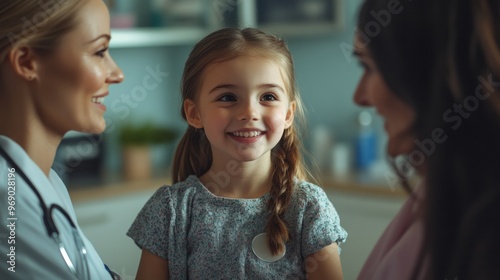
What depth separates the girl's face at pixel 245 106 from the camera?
77 centimetres

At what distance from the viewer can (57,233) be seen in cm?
65

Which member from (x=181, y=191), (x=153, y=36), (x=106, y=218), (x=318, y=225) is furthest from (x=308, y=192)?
(x=153, y=36)

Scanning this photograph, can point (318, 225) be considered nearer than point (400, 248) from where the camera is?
No

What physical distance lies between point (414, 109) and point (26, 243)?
0.37m

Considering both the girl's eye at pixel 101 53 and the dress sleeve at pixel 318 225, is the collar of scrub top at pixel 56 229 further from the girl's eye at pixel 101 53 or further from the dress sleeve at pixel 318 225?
the dress sleeve at pixel 318 225

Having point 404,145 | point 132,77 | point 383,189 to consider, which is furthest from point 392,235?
point 132,77

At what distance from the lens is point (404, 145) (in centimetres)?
55

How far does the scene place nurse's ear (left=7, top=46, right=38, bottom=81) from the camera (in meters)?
0.67

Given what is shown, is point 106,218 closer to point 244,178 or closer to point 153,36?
point 153,36

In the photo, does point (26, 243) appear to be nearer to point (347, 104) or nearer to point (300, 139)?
point (300, 139)

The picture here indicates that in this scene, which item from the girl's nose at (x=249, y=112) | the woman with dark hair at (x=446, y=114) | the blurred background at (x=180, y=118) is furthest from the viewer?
the blurred background at (x=180, y=118)

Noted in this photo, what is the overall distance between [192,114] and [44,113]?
0.69 feet

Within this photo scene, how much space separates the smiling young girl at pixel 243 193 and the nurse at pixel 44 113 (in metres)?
0.13

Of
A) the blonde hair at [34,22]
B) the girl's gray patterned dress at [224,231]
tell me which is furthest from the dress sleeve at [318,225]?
the blonde hair at [34,22]
